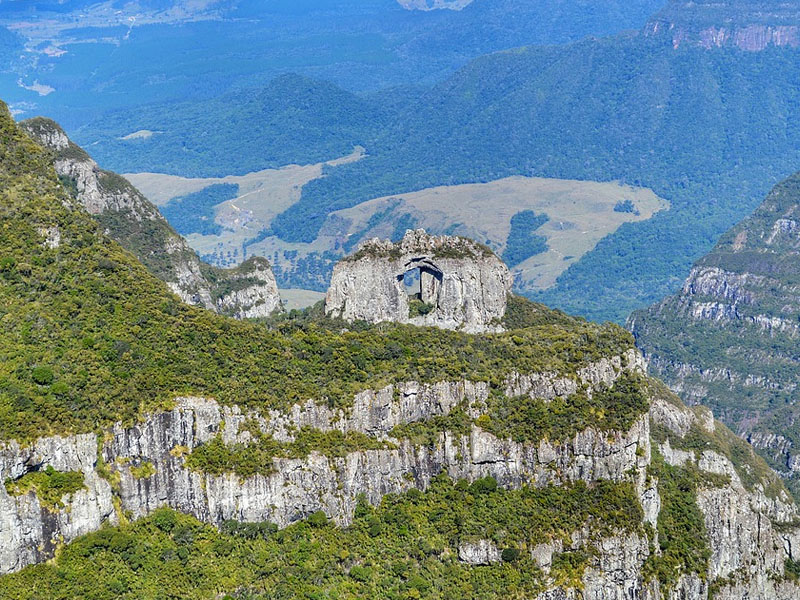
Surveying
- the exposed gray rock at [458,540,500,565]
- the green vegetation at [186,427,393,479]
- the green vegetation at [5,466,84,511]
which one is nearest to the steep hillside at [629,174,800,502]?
the exposed gray rock at [458,540,500,565]

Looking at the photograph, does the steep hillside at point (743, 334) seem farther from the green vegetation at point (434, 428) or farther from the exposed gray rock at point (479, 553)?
the exposed gray rock at point (479, 553)

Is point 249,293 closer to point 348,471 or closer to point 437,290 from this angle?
point 437,290

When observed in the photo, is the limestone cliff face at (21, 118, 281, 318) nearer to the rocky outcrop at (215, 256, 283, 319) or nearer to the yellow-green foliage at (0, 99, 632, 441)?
the rocky outcrop at (215, 256, 283, 319)

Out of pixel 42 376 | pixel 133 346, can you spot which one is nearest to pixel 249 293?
pixel 133 346

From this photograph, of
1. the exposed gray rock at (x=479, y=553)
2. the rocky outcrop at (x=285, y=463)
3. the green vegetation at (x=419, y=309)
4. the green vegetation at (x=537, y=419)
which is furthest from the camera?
the green vegetation at (x=419, y=309)

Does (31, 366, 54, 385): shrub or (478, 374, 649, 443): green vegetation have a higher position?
(31, 366, 54, 385): shrub

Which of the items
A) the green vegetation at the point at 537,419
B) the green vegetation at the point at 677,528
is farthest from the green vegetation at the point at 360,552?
the green vegetation at the point at 677,528

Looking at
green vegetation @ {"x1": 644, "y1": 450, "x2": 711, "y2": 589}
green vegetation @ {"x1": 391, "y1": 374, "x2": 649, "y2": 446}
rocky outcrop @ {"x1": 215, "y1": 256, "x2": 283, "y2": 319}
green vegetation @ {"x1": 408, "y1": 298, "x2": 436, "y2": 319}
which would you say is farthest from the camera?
rocky outcrop @ {"x1": 215, "y1": 256, "x2": 283, "y2": 319}
